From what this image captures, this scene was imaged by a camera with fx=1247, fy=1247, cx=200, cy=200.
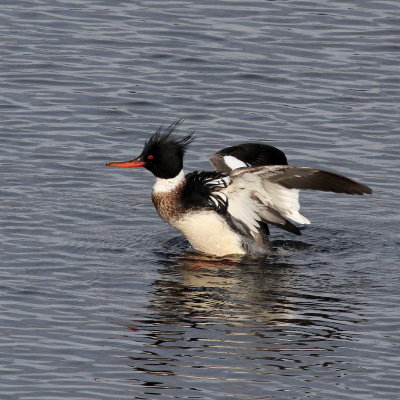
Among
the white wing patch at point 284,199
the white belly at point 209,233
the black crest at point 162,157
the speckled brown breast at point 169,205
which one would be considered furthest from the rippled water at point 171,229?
the black crest at point 162,157

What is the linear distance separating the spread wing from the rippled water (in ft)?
1.46

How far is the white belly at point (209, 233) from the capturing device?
12008mm

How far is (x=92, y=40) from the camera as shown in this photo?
17.4 m

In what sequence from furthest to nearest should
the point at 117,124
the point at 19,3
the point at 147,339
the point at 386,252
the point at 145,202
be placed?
the point at 19,3
the point at 117,124
the point at 145,202
the point at 386,252
the point at 147,339

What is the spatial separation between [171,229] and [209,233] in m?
0.79

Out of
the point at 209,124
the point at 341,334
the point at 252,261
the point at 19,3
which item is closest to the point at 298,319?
the point at 341,334

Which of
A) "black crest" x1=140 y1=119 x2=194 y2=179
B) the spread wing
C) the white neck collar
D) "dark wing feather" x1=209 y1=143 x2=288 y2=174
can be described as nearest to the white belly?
the spread wing

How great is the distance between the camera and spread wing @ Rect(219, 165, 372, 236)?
11.0 meters

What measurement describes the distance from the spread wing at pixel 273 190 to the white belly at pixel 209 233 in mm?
179

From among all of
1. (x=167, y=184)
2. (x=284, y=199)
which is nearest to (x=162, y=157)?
(x=167, y=184)

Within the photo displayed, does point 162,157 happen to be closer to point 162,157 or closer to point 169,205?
point 162,157

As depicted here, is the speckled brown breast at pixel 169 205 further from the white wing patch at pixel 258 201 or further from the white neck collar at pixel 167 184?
the white wing patch at pixel 258 201

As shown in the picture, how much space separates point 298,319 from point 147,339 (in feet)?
4.29

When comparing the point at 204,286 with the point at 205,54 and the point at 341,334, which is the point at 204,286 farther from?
the point at 205,54
